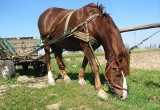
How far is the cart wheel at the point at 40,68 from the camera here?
1110 cm

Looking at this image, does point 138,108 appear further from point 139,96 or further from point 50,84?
point 50,84

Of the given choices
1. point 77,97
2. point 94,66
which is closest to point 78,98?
point 77,97

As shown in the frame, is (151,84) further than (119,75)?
Yes

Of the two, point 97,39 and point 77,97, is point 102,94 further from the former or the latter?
point 97,39

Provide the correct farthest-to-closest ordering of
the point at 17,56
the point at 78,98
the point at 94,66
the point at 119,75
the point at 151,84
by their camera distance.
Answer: the point at 17,56, the point at 151,84, the point at 94,66, the point at 78,98, the point at 119,75

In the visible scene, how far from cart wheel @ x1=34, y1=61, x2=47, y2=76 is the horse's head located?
4.89 metres

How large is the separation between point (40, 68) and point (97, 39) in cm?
444

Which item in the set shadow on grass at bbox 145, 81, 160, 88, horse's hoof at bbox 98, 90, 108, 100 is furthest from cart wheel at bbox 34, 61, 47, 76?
horse's hoof at bbox 98, 90, 108, 100

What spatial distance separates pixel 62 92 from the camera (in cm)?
748

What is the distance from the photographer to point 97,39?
746 cm

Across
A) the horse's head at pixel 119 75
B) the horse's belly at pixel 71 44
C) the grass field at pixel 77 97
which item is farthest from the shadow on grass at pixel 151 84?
the horse's belly at pixel 71 44

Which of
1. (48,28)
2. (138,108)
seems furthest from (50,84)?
(138,108)

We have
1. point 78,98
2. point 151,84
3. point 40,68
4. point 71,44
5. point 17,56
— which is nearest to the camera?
point 78,98

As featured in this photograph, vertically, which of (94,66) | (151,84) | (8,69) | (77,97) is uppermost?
(94,66)
